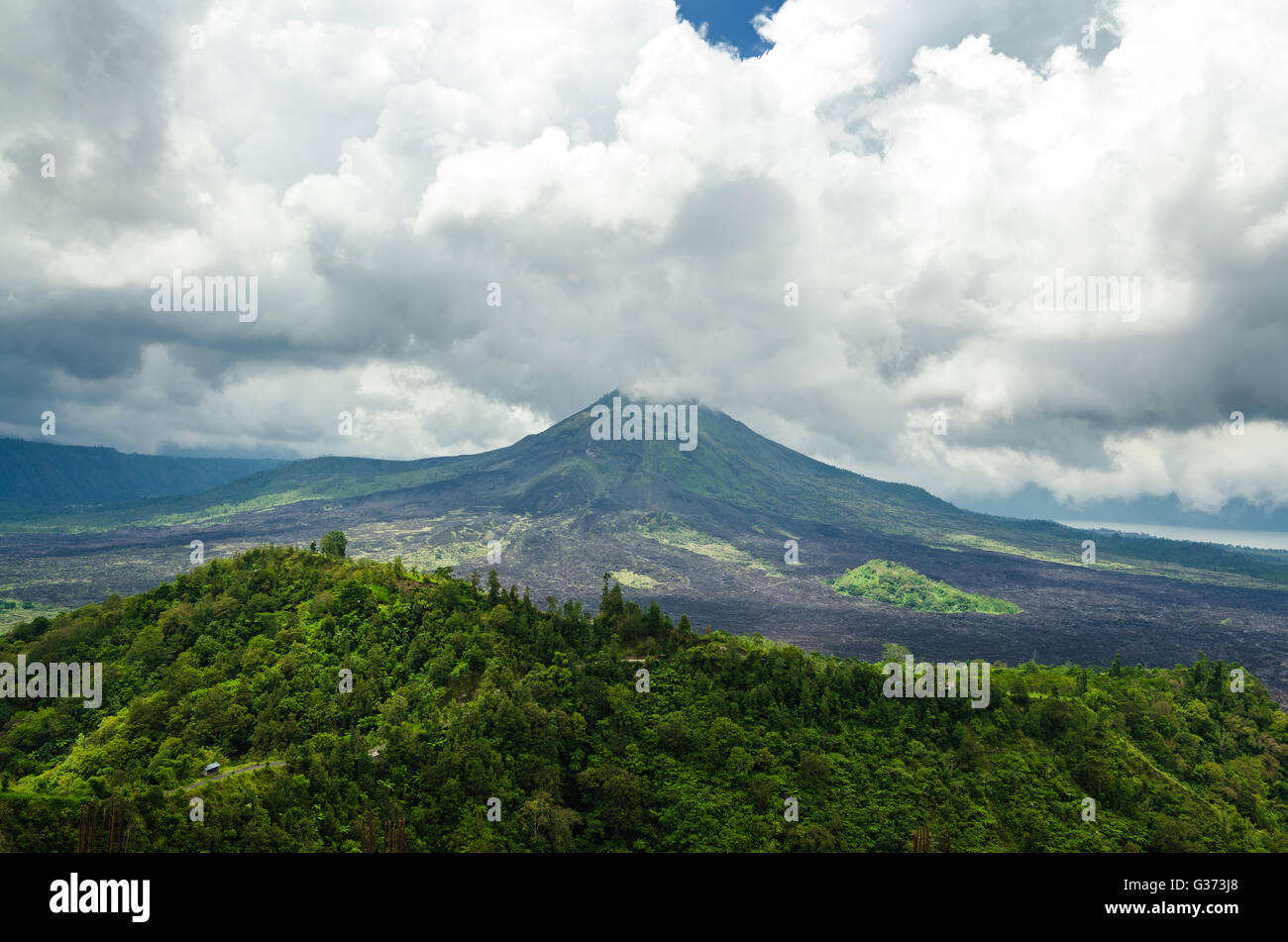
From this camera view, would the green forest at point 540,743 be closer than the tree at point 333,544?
Yes

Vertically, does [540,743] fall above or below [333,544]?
below

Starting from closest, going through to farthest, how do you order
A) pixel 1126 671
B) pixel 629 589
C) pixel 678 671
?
pixel 678 671, pixel 1126 671, pixel 629 589

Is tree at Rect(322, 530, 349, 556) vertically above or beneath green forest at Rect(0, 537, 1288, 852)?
above

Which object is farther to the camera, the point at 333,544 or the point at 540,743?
the point at 333,544

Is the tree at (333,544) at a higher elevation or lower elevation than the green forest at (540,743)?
higher

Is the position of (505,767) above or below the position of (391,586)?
below
